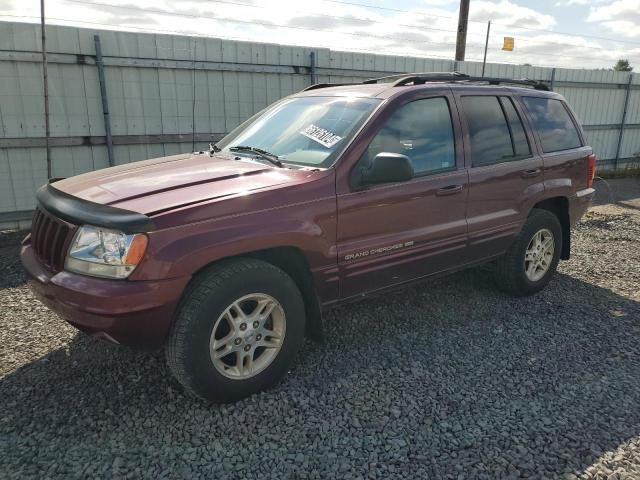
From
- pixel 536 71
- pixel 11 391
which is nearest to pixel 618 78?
pixel 536 71

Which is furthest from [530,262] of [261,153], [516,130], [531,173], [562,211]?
[261,153]

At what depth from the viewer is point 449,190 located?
3.60m

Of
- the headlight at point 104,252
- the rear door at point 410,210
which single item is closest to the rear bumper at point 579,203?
the rear door at point 410,210

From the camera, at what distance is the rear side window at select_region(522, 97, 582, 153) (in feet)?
14.5

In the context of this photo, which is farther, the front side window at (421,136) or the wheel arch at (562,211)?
the wheel arch at (562,211)

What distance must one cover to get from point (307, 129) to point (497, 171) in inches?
64.5

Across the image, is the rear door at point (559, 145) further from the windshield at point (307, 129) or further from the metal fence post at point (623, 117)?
the metal fence post at point (623, 117)

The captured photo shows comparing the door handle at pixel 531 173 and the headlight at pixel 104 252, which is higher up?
the door handle at pixel 531 173

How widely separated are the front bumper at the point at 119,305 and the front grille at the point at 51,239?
0.15 meters

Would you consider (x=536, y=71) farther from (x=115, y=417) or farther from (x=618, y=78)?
(x=115, y=417)

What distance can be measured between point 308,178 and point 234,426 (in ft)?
4.88

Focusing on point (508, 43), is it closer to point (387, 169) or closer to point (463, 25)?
point (463, 25)

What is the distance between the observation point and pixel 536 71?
37.9ft

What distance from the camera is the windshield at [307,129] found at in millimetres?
3197
